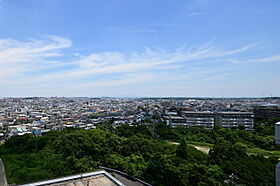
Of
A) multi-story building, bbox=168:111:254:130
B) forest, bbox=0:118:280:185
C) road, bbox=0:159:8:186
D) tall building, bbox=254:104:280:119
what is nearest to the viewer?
forest, bbox=0:118:280:185

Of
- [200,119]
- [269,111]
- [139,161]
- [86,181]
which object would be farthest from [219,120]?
[86,181]

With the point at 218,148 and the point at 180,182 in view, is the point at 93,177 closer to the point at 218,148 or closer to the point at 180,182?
the point at 180,182

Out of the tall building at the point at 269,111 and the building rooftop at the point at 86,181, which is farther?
the tall building at the point at 269,111

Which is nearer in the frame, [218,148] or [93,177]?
[93,177]

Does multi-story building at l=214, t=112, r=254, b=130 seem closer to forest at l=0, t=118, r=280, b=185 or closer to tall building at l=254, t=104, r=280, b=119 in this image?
tall building at l=254, t=104, r=280, b=119

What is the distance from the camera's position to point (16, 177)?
11.8 metres

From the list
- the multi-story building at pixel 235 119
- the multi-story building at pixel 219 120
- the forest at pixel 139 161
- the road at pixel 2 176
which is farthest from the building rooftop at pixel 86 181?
the multi-story building at pixel 235 119

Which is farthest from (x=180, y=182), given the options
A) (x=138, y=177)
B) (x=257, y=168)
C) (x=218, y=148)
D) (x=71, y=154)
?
(x=71, y=154)

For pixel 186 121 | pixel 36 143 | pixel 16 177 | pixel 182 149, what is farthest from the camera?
pixel 186 121

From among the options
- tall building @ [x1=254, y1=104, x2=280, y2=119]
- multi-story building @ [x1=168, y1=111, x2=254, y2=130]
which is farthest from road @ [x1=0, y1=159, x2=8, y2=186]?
tall building @ [x1=254, y1=104, x2=280, y2=119]

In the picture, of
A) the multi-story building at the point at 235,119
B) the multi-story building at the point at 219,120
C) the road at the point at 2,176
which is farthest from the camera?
the multi-story building at the point at 219,120

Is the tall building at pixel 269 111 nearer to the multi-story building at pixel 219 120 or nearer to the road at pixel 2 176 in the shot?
the multi-story building at pixel 219 120

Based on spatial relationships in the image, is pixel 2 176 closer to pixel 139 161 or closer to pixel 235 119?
pixel 139 161

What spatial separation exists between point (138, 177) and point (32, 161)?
24.7 ft
